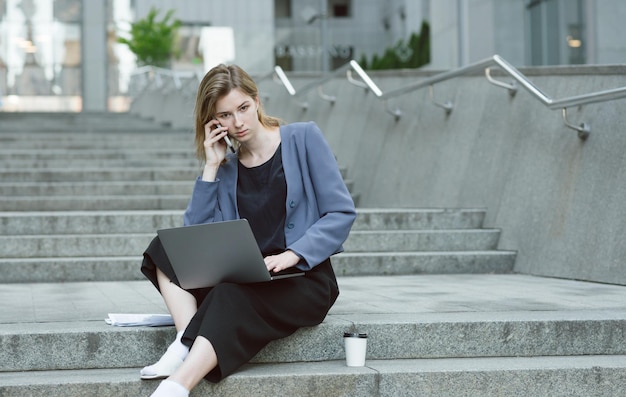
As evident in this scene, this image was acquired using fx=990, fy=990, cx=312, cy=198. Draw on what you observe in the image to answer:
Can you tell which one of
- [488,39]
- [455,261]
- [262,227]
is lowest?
[455,261]

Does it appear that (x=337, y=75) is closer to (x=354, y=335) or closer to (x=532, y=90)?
(x=532, y=90)

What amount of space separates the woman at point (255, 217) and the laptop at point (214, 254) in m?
0.07

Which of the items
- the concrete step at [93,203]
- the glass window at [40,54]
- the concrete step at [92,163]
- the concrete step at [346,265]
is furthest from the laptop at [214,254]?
the glass window at [40,54]

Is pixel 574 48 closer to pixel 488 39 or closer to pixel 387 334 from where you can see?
pixel 488 39

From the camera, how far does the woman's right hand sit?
4.41 meters

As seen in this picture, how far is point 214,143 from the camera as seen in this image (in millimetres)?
4492

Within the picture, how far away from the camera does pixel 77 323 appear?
4598mm

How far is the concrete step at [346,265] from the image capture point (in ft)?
22.6

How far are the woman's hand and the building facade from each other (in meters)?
11.1

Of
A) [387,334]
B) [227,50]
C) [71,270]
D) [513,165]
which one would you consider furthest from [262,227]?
[227,50]

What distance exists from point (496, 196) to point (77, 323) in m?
4.39

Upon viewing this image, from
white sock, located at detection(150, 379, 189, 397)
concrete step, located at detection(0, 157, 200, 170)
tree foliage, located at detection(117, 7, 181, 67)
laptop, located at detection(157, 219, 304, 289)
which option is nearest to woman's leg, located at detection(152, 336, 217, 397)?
white sock, located at detection(150, 379, 189, 397)

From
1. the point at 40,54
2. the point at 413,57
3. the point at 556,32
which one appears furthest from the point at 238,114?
the point at 40,54

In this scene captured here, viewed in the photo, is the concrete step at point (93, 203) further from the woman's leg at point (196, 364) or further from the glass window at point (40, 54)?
the glass window at point (40, 54)
